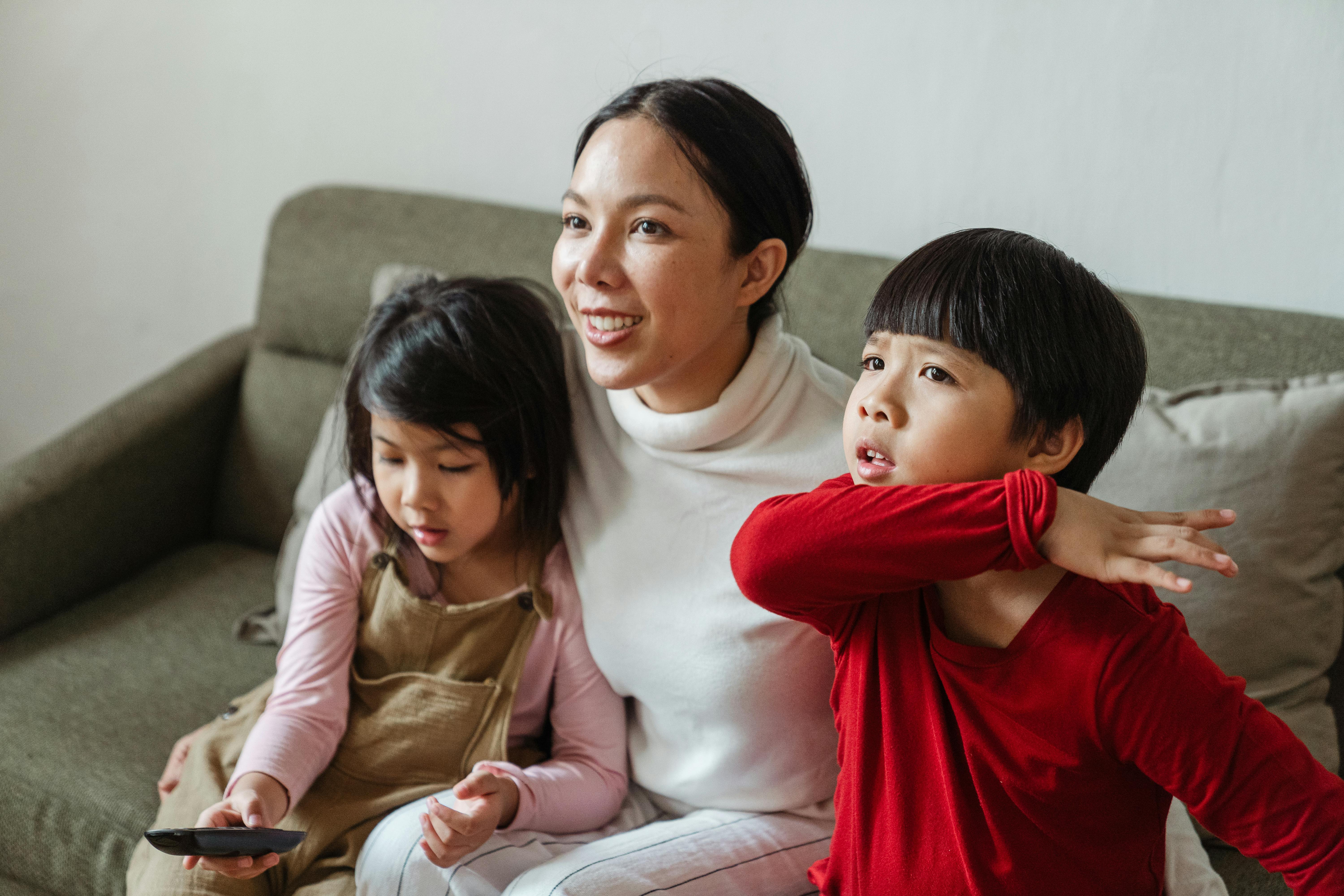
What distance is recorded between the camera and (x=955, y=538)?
771 mm

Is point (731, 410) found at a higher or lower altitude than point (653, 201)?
lower

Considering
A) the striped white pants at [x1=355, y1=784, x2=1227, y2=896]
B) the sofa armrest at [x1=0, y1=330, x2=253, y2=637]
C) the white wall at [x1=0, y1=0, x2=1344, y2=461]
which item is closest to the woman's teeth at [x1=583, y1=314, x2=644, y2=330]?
the striped white pants at [x1=355, y1=784, x2=1227, y2=896]

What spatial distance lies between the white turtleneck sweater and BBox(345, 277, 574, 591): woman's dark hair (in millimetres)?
65

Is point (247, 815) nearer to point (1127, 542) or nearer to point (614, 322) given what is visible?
point (614, 322)

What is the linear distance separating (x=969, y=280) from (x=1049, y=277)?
0.20 feet

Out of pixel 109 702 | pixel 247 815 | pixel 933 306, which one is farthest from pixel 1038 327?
pixel 109 702

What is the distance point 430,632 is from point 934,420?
675 mm

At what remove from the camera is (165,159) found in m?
2.32

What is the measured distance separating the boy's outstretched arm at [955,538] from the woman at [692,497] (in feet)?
0.79

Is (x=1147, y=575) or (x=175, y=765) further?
(x=175, y=765)

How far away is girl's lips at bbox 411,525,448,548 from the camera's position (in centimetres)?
119

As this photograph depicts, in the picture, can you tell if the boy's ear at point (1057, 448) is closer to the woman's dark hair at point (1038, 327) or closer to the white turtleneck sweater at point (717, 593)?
the woman's dark hair at point (1038, 327)

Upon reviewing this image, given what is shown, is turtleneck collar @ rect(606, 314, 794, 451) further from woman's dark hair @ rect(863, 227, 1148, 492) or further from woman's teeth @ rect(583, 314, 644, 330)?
woman's dark hair @ rect(863, 227, 1148, 492)

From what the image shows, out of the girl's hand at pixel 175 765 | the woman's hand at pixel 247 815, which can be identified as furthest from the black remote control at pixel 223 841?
the girl's hand at pixel 175 765
